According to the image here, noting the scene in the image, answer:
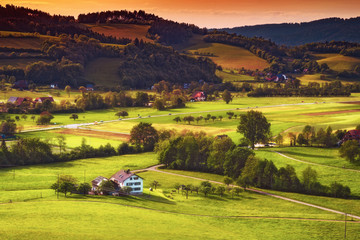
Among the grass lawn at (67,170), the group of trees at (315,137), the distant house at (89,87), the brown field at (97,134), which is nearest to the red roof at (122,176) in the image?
the grass lawn at (67,170)

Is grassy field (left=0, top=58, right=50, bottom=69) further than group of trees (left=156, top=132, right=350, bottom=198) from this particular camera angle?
Yes

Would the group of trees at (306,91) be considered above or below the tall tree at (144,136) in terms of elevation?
above

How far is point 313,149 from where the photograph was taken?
271 feet

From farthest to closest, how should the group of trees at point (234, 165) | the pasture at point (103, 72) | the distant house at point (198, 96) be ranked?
1. the pasture at point (103, 72)
2. the distant house at point (198, 96)
3. the group of trees at point (234, 165)

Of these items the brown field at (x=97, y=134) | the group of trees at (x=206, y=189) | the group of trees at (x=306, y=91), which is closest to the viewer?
the group of trees at (x=206, y=189)

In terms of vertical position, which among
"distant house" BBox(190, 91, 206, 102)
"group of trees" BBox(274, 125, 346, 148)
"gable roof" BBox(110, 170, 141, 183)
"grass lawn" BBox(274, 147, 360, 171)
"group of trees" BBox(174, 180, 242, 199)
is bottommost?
"group of trees" BBox(174, 180, 242, 199)

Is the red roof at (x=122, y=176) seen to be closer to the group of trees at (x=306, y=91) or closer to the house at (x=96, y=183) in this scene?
the house at (x=96, y=183)

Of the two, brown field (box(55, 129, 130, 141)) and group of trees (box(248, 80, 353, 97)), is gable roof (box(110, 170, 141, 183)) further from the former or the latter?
group of trees (box(248, 80, 353, 97))

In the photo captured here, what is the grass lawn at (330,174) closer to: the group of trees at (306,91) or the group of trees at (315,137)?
the group of trees at (315,137)

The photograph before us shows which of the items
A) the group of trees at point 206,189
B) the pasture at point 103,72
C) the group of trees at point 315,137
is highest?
the pasture at point 103,72

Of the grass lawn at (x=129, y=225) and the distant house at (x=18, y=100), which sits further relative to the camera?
the distant house at (x=18, y=100)

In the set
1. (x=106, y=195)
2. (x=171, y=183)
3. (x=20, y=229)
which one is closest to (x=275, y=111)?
(x=171, y=183)

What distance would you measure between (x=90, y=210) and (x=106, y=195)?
9.35 meters

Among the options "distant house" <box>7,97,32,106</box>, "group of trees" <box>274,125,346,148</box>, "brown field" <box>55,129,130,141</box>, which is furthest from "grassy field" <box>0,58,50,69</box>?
"group of trees" <box>274,125,346,148</box>
